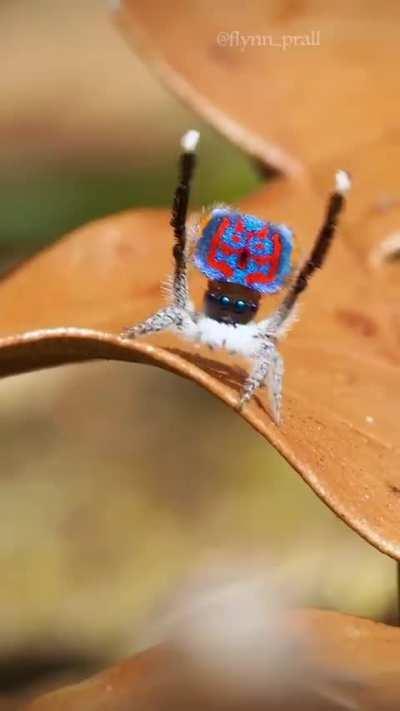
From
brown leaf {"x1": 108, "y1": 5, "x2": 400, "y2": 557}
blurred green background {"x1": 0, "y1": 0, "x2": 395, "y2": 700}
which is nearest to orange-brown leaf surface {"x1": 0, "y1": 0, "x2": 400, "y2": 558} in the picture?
brown leaf {"x1": 108, "y1": 5, "x2": 400, "y2": 557}

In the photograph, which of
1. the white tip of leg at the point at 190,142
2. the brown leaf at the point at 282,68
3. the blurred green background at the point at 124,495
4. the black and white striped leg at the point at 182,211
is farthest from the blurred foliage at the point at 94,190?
the white tip of leg at the point at 190,142

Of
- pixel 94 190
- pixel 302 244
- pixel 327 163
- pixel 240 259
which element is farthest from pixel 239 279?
pixel 94 190

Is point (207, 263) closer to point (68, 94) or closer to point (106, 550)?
point (106, 550)

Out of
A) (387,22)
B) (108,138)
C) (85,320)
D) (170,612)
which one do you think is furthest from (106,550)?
(108,138)

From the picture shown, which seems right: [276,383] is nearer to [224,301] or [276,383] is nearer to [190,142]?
[224,301]

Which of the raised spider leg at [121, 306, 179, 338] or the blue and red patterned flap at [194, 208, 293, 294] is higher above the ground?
the blue and red patterned flap at [194, 208, 293, 294]

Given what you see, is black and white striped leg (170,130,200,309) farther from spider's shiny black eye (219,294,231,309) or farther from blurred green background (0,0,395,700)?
blurred green background (0,0,395,700)
